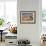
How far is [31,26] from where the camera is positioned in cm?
541

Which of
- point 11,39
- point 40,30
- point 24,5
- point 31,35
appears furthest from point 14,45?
point 24,5

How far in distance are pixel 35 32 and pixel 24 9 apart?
0.96 meters

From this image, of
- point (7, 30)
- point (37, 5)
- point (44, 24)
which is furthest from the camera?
point (7, 30)

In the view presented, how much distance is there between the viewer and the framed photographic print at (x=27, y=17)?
539 centimetres

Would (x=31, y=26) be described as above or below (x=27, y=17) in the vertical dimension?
below

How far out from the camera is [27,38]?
545 cm

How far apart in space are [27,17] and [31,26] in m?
0.37

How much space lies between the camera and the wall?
5.36m

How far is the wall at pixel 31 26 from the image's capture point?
17.6ft

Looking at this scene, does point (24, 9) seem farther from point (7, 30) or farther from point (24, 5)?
point (7, 30)

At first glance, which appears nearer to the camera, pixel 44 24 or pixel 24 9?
pixel 24 9

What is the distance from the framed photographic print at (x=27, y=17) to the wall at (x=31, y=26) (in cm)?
11

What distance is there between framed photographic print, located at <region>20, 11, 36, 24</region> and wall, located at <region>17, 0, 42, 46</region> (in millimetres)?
112

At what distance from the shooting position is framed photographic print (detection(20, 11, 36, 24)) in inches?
212
